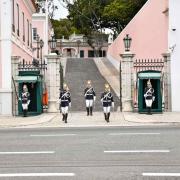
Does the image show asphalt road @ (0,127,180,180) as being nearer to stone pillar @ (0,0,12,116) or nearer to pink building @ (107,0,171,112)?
pink building @ (107,0,171,112)

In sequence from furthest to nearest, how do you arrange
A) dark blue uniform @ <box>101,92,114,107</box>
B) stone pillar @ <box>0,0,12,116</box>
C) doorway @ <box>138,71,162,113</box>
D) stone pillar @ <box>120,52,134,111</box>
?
stone pillar @ <box>120,52,134,111</box>, stone pillar @ <box>0,0,12,116</box>, doorway @ <box>138,71,162,113</box>, dark blue uniform @ <box>101,92,114,107</box>

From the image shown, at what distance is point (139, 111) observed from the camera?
2488cm

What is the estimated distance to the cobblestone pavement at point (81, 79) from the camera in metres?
29.5

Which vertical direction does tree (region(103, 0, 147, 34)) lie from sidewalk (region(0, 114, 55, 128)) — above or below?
above

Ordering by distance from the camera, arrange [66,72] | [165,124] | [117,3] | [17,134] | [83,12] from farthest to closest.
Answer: [83,12]
[117,3]
[66,72]
[165,124]
[17,134]

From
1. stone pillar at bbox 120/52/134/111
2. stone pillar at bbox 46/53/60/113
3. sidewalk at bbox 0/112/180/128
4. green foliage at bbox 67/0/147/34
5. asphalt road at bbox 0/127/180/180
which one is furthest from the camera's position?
green foliage at bbox 67/0/147/34

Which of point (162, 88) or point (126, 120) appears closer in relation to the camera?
point (126, 120)

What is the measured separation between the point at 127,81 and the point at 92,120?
173 inches

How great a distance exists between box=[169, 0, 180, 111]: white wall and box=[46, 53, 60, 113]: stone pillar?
19.9 feet

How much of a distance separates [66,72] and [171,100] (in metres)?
21.4

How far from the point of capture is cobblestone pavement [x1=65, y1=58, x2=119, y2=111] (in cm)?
2948

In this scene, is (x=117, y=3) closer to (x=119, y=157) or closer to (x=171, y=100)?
(x=171, y=100)

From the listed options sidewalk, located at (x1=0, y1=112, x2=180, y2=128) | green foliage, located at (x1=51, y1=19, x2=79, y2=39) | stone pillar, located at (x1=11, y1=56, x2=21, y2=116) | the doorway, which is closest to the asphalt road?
sidewalk, located at (x1=0, y1=112, x2=180, y2=128)

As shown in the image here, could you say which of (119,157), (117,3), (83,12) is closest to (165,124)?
(119,157)
